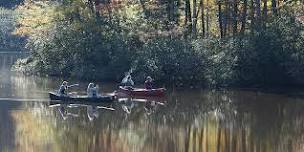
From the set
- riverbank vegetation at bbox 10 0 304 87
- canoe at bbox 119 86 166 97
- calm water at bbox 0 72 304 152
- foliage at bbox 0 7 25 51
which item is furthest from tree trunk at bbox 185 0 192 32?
foliage at bbox 0 7 25 51

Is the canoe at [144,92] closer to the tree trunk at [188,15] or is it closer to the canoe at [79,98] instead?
the canoe at [79,98]

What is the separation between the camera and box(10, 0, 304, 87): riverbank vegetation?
4522 centimetres

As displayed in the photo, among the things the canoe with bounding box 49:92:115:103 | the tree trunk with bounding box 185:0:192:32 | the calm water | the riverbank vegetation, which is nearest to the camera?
the calm water

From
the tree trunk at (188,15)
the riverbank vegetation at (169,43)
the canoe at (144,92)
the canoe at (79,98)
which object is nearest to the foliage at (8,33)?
the riverbank vegetation at (169,43)

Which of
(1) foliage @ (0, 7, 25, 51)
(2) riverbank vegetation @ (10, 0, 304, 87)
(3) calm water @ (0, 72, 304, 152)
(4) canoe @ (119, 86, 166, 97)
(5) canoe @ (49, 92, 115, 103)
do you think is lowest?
(3) calm water @ (0, 72, 304, 152)

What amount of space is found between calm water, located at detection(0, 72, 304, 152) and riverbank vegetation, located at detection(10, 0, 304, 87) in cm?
376

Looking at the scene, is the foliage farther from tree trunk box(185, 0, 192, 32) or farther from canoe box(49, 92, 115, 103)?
canoe box(49, 92, 115, 103)

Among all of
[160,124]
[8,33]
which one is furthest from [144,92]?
[8,33]

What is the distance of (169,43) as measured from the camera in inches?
1834

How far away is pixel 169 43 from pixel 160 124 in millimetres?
17327

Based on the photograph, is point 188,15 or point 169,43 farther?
point 188,15

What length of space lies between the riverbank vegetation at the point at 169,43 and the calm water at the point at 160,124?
3760 millimetres

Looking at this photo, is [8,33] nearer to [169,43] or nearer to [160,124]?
[169,43]

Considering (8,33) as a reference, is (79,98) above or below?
below
